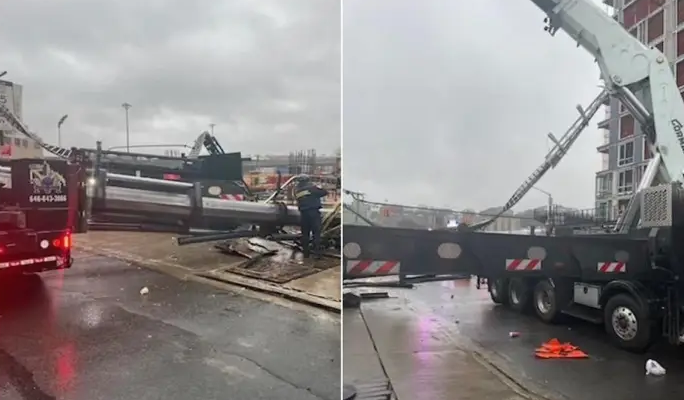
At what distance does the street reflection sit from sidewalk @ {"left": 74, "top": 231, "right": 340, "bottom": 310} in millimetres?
197

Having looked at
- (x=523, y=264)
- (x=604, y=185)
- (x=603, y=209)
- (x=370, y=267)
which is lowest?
(x=523, y=264)

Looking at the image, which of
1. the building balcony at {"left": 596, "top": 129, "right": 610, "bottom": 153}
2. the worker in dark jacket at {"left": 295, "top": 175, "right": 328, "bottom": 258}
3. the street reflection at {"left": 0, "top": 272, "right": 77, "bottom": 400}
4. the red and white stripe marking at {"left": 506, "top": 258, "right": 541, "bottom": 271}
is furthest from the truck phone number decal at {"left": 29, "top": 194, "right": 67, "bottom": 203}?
the building balcony at {"left": 596, "top": 129, "right": 610, "bottom": 153}

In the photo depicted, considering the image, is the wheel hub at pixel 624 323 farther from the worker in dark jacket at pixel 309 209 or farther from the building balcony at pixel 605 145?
the worker in dark jacket at pixel 309 209

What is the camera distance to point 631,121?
93.3 inches

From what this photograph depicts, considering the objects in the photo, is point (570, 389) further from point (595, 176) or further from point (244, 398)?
point (244, 398)

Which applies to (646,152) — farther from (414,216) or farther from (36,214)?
(36,214)

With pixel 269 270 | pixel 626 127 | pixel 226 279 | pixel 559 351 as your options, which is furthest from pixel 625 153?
pixel 226 279

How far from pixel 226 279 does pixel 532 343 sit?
2032 millimetres

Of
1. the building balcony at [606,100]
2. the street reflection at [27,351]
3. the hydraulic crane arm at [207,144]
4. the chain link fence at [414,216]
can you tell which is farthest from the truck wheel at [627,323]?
the street reflection at [27,351]

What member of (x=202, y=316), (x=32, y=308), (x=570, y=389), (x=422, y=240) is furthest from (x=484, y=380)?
(x=32, y=308)

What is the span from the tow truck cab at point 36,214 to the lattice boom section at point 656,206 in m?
2.27

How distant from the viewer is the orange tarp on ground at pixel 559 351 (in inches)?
109

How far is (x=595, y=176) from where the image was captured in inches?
81.6

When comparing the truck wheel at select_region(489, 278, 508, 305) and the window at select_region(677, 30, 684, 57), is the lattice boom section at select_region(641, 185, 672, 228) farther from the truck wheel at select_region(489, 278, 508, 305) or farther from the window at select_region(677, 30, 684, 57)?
the truck wheel at select_region(489, 278, 508, 305)
